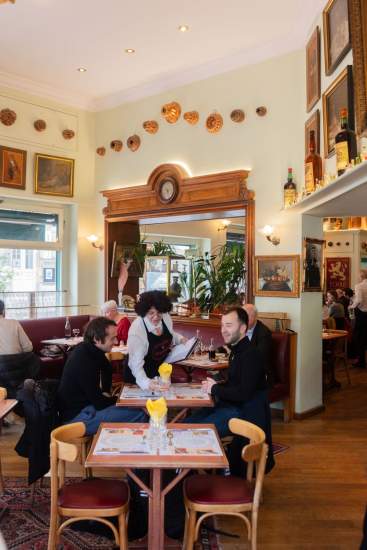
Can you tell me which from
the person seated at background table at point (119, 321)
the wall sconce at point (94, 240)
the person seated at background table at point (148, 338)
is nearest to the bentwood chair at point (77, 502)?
the person seated at background table at point (148, 338)

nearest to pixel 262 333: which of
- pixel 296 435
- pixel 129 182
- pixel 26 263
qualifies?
pixel 296 435

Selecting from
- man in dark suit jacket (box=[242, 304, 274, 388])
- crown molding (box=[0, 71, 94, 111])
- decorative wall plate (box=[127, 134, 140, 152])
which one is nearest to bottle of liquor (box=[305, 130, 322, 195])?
man in dark suit jacket (box=[242, 304, 274, 388])

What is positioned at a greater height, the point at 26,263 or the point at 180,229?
the point at 180,229

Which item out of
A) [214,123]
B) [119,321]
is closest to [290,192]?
[214,123]

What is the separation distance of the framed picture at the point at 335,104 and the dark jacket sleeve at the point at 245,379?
7.67ft

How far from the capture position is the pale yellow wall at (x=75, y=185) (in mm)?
8234

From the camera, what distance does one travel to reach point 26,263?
866cm

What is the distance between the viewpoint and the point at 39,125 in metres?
8.34

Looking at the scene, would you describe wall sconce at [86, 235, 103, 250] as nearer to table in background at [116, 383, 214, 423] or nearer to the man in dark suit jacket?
the man in dark suit jacket

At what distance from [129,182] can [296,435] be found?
192 inches

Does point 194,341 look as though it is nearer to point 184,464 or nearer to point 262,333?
point 262,333

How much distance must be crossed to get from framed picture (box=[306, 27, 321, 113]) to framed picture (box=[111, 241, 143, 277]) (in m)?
4.09

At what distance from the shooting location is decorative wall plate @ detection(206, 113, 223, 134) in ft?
23.6

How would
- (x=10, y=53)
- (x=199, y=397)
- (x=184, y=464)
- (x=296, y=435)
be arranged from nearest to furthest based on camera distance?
(x=184, y=464) < (x=199, y=397) < (x=296, y=435) < (x=10, y=53)
